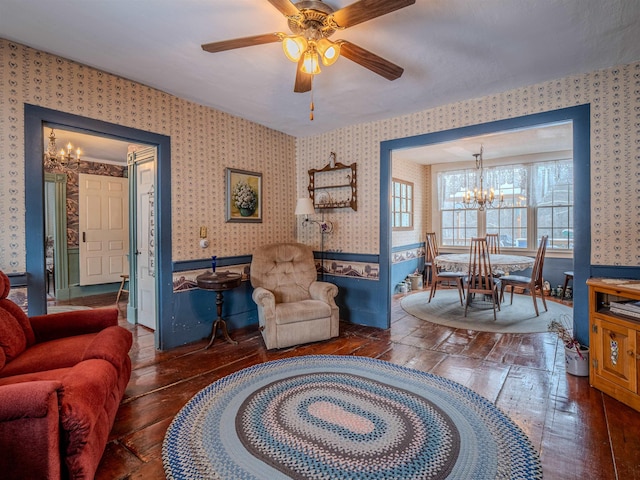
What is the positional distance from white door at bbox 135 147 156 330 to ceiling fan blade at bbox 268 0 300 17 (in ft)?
9.06

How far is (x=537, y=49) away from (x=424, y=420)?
9.31 feet

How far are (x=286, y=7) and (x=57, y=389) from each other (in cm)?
211

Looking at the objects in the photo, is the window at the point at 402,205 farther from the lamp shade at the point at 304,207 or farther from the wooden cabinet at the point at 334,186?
the lamp shade at the point at 304,207

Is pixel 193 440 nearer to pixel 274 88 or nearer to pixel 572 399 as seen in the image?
pixel 572 399

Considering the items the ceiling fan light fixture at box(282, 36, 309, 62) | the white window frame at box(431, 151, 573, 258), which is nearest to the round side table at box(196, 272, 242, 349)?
the ceiling fan light fixture at box(282, 36, 309, 62)

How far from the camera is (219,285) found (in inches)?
133

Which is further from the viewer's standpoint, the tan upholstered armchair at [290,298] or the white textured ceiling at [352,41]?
the tan upholstered armchair at [290,298]

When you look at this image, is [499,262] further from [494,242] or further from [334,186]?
[334,186]

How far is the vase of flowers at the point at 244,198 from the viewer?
4.08 metres

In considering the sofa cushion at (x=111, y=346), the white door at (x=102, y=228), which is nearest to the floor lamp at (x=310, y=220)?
the sofa cushion at (x=111, y=346)

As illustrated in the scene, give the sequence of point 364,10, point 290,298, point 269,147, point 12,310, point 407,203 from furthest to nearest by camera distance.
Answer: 1. point 407,203
2. point 269,147
3. point 290,298
4. point 12,310
5. point 364,10

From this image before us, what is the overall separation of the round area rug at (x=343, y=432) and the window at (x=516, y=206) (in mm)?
4962

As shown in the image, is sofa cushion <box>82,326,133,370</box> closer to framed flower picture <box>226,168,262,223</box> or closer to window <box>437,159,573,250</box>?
framed flower picture <box>226,168,262,223</box>

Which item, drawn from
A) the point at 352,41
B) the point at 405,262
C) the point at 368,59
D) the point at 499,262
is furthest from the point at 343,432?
the point at 405,262
